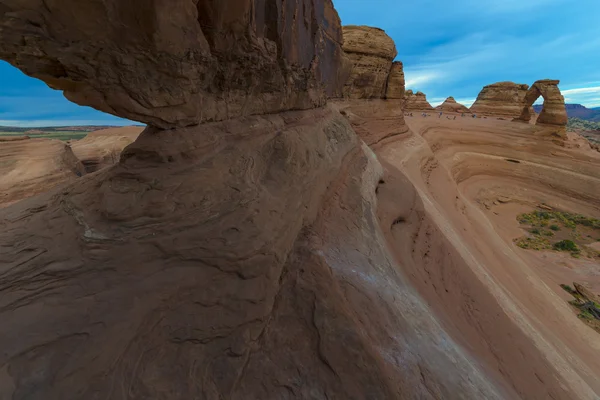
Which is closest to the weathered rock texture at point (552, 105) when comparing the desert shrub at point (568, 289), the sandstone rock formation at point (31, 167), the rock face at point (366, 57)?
the rock face at point (366, 57)

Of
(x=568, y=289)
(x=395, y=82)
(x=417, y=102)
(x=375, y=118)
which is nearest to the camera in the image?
(x=568, y=289)

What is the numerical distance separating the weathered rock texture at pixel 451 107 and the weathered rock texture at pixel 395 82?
2519cm

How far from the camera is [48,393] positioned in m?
1.61

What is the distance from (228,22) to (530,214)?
18.5 m

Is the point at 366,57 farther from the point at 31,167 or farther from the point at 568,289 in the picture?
the point at 31,167

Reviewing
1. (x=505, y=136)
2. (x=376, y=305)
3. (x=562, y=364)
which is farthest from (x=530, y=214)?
(x=376, y=305)

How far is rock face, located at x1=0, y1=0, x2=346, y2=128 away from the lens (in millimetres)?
1755

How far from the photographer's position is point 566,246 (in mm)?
11445

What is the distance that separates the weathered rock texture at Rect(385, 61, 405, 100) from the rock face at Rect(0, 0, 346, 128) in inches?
406

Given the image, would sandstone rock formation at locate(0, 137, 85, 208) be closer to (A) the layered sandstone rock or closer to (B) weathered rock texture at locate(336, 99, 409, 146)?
(A) the layered sandstone rock

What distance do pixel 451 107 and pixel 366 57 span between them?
29.6 meters

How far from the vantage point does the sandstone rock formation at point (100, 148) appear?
1143 centimetres

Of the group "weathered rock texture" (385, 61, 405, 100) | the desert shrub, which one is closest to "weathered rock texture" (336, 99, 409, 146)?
"weathered rock texture" (385, 61, 405, 100)

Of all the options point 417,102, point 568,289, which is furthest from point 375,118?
point 417,102
